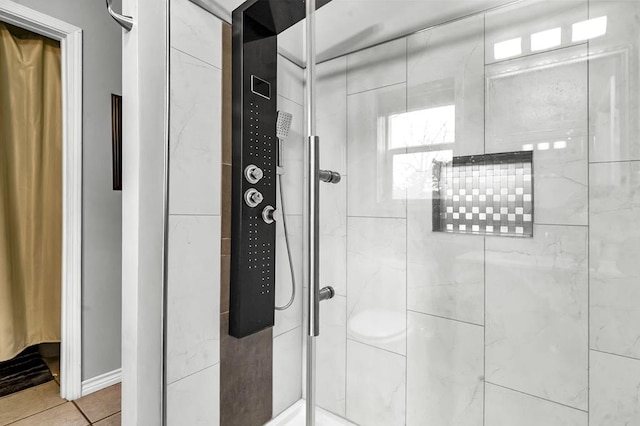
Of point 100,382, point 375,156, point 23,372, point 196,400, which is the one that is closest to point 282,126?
point 375,156

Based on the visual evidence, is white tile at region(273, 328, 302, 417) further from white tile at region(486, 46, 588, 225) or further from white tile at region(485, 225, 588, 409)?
white tile at region(486, 46, 588, 225)

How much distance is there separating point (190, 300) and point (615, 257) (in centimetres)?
123

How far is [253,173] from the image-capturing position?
80 cm

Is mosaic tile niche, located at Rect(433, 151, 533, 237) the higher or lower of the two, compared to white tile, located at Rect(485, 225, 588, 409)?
higher

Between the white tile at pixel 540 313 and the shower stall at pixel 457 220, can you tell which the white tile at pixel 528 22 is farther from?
the white tile at pixel 540 313

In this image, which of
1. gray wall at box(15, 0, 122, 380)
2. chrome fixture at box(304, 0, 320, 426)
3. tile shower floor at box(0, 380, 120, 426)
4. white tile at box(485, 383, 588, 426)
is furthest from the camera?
gray wall at box(15, 0, 122, 380)

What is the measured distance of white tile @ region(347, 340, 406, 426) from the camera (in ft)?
3.38

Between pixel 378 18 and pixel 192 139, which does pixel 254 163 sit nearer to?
pixel 192 139

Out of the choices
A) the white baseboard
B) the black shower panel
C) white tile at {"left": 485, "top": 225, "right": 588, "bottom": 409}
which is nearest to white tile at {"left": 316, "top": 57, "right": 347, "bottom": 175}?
the black shower panel

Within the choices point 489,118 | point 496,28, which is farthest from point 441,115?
point 496,28

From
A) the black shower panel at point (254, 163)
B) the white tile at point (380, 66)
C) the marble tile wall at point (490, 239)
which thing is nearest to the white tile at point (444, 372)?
the marble tile wall at point (490, 239)

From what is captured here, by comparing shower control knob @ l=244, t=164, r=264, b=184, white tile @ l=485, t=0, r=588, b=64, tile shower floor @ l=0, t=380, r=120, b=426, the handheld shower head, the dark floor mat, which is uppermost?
white tile @ l=485, t=0, r=588, b=64

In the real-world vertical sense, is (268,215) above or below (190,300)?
above

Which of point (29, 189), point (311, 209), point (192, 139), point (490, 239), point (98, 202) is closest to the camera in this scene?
point (311, 209)
